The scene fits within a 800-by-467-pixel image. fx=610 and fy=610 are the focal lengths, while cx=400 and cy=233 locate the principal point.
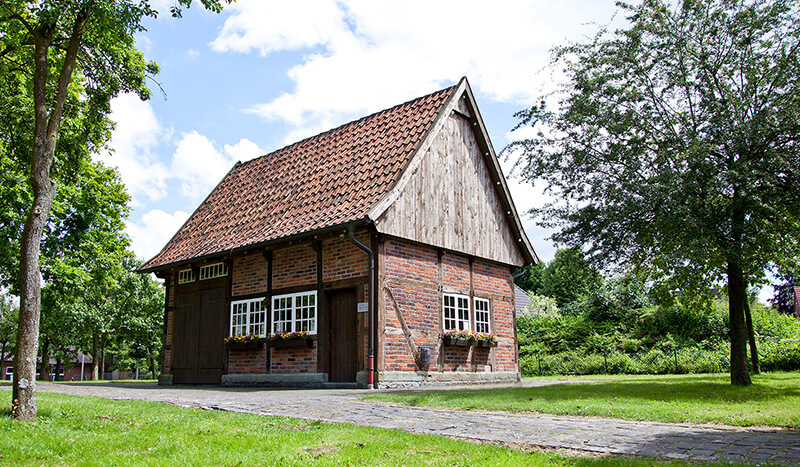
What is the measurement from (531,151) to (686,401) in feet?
23.7

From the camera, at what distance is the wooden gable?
1533 cm

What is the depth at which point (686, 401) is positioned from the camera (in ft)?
32.1

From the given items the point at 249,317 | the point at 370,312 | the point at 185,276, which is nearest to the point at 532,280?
the point at 185,276

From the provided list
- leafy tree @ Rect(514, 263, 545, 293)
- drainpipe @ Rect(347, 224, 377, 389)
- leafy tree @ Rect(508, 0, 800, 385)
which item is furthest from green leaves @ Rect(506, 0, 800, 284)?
leafy tree @ Rect(514, 263, 545, 293)

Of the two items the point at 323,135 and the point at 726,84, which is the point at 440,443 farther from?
the point at 323,135

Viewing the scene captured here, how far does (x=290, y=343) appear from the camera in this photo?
1543 cm

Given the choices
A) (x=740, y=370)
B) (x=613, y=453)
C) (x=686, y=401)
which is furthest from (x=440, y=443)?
(x=740, y=370)

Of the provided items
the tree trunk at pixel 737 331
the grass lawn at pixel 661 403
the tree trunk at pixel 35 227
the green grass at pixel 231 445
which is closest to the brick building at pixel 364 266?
the grass lawn at pixel 661 403

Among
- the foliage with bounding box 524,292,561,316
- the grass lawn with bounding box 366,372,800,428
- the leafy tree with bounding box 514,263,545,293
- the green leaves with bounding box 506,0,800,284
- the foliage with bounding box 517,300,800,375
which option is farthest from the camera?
the leafy tree with bounding box 514,263,545,293

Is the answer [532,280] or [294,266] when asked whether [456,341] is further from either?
[532,280]

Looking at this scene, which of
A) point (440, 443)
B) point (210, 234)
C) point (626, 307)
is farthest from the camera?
point (626, 307)

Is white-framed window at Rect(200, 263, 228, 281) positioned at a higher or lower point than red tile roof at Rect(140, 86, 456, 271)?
lower

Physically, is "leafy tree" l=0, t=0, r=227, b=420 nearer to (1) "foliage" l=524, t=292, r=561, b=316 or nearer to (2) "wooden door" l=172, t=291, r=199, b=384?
(2) "wooden door" l=172, t=291, r=199, b=384

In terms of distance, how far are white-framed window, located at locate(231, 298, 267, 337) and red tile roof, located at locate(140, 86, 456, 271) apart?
1674 millimetres
